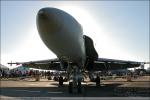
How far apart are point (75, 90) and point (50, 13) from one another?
5431 millimetres

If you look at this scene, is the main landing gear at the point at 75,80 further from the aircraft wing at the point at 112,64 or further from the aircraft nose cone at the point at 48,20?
the aircraft wing at the point at 112,64

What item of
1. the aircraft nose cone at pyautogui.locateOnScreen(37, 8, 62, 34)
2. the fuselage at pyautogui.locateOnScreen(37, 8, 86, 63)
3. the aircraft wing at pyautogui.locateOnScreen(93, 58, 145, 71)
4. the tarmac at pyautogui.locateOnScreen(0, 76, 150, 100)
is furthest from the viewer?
the aircraft wing at pyautogui.locateOnScreen(93, 58, 145, 71)

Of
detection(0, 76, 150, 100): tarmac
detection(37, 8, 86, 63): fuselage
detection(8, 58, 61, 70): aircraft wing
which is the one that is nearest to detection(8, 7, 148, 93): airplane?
detection(37, 8, 86, 63): fuselage

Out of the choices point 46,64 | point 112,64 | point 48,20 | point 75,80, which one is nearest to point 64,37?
point 48,20

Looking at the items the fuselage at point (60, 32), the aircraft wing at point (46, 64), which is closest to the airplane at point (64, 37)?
the fuselage at point (60, 32)

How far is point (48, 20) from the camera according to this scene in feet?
41.9

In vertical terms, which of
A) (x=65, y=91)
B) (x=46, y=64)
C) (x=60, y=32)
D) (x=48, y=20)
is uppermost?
(x=48, y=20)

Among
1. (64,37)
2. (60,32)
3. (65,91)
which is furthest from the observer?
(65,91)

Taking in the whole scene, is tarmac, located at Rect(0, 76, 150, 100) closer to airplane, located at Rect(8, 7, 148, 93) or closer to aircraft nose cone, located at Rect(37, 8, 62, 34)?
airplane, located at Rect(8, 7, 148, 93)

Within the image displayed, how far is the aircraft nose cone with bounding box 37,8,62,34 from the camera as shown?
499 inches

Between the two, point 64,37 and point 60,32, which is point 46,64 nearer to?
point 64,37

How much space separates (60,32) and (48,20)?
Result: 1.06 metres

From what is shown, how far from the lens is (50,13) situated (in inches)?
501

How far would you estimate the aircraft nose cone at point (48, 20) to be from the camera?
1267 centimetres
